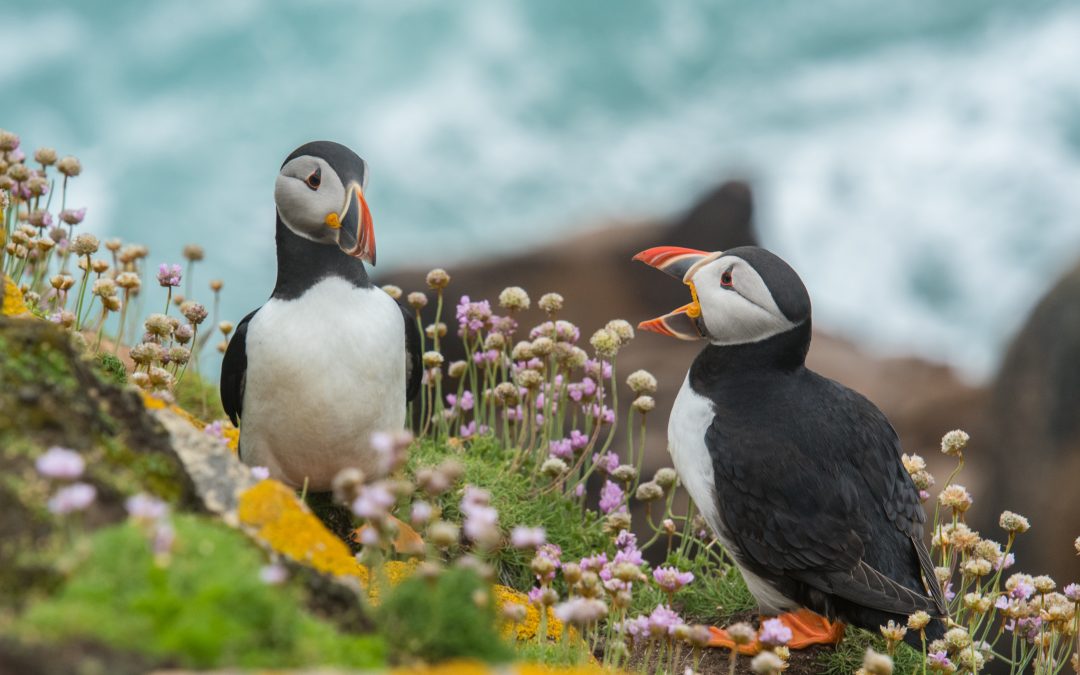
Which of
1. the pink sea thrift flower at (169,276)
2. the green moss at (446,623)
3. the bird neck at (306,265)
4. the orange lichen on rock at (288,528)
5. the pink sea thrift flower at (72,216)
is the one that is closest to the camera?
the green moss at (446,623)

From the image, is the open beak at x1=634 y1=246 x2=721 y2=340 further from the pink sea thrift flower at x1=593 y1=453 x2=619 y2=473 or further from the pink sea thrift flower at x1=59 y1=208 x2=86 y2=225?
the pink sea thrift flower at x1=59 y1=208 x2=86 y2=225

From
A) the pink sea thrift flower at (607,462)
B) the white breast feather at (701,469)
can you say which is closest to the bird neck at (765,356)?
the white breast feather at (701,469)

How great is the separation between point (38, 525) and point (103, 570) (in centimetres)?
29

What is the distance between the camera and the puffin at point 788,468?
419 cm

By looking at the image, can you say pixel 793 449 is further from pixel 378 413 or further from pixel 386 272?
pixel 386 272

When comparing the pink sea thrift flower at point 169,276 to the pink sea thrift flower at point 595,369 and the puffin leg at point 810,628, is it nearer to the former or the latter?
the pink sea thrift flower at point 595,369

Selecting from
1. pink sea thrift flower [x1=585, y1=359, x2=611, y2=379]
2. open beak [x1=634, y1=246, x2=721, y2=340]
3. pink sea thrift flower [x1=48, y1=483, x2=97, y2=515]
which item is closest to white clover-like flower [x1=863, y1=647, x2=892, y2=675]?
open beak [x1=634, y1=246, x2=721, y2=340]

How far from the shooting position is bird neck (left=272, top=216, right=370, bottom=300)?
4.27 m

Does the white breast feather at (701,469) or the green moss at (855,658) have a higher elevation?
the white breast feather at (701,469)

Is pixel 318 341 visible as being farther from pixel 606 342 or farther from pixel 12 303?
pixel 606 342

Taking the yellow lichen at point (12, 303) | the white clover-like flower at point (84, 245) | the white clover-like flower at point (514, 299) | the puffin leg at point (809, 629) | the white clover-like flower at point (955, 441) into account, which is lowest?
the puffin leg at point (809, 629)

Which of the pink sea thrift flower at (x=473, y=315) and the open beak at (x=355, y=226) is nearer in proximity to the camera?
the open beak at (x=355, y=226)

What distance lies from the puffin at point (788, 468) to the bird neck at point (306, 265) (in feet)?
4.13

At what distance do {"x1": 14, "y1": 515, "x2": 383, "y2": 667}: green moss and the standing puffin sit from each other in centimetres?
194
